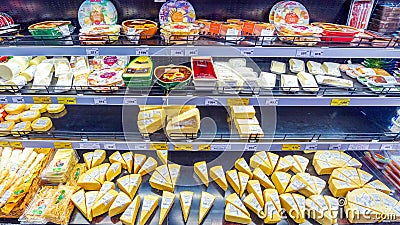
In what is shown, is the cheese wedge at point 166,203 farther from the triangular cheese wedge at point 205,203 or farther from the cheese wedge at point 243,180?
the cheese wedge at point 243,180

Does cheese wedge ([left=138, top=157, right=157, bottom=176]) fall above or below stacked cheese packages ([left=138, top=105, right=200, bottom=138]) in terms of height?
below

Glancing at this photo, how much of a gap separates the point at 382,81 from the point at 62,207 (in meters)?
1.99

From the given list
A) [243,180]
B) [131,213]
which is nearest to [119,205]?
[131,213]

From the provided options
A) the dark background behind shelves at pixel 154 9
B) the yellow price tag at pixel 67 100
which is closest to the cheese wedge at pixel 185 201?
the yellow price tag at pixel 67 100

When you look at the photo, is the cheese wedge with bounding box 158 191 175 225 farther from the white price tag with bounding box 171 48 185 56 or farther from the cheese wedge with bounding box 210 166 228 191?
the white price tag with bounding box 171 48 185 56

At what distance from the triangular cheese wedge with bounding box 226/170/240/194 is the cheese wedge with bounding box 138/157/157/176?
20.3 inches

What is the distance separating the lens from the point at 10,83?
1497 mm

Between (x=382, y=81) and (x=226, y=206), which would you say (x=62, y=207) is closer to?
(x=226, y=206)

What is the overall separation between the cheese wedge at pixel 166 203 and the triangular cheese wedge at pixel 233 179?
387mm

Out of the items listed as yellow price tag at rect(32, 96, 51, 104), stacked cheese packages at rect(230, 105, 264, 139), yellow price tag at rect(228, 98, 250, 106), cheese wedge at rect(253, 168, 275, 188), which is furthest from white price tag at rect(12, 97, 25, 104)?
cheese wedge at rect(253, 168, 275, 188)

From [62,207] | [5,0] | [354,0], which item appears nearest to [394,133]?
[354,0]

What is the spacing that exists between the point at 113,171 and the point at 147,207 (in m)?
0.39

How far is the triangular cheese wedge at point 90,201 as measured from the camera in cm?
161

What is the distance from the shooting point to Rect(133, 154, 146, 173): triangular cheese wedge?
190cm
